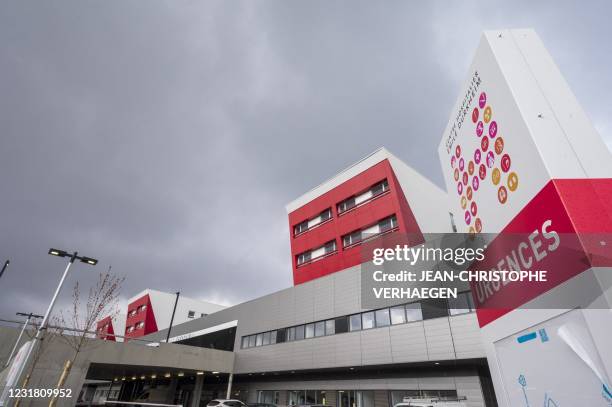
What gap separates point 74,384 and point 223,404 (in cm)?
909

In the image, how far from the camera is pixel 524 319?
2.23 meters

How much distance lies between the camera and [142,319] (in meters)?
50.4

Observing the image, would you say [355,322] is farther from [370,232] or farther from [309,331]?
[370,232]

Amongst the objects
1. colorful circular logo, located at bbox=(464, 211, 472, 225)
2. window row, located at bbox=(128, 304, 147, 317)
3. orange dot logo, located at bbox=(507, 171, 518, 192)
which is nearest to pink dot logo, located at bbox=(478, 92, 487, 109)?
orange dot logo, located at bbox=(507, 171, 518, 192)

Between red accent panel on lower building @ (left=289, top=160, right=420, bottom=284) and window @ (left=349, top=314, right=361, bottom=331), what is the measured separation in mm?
4576

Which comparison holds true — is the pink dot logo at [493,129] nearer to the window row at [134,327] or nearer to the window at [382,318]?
the window at [382,318]

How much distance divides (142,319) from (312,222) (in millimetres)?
38790

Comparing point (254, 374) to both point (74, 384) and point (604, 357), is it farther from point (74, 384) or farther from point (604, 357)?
point (604, 357)

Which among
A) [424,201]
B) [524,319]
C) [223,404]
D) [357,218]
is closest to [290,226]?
[357,218]

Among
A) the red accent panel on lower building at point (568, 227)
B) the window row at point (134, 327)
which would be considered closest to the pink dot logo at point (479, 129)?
the red accent panel on lower building at point (568, 227)

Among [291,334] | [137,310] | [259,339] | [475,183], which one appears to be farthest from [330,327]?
[137,310]

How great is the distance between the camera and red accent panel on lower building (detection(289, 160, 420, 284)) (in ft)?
77.8

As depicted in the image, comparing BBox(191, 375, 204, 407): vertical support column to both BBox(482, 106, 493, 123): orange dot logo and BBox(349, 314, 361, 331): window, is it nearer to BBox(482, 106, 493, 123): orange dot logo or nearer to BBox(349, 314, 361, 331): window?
BBox(349, 314, 361, 331): window

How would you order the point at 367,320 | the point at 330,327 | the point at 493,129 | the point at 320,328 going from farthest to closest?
the point at 320,328
the point at 330,327
the point at 367,320
the point at 493,129
